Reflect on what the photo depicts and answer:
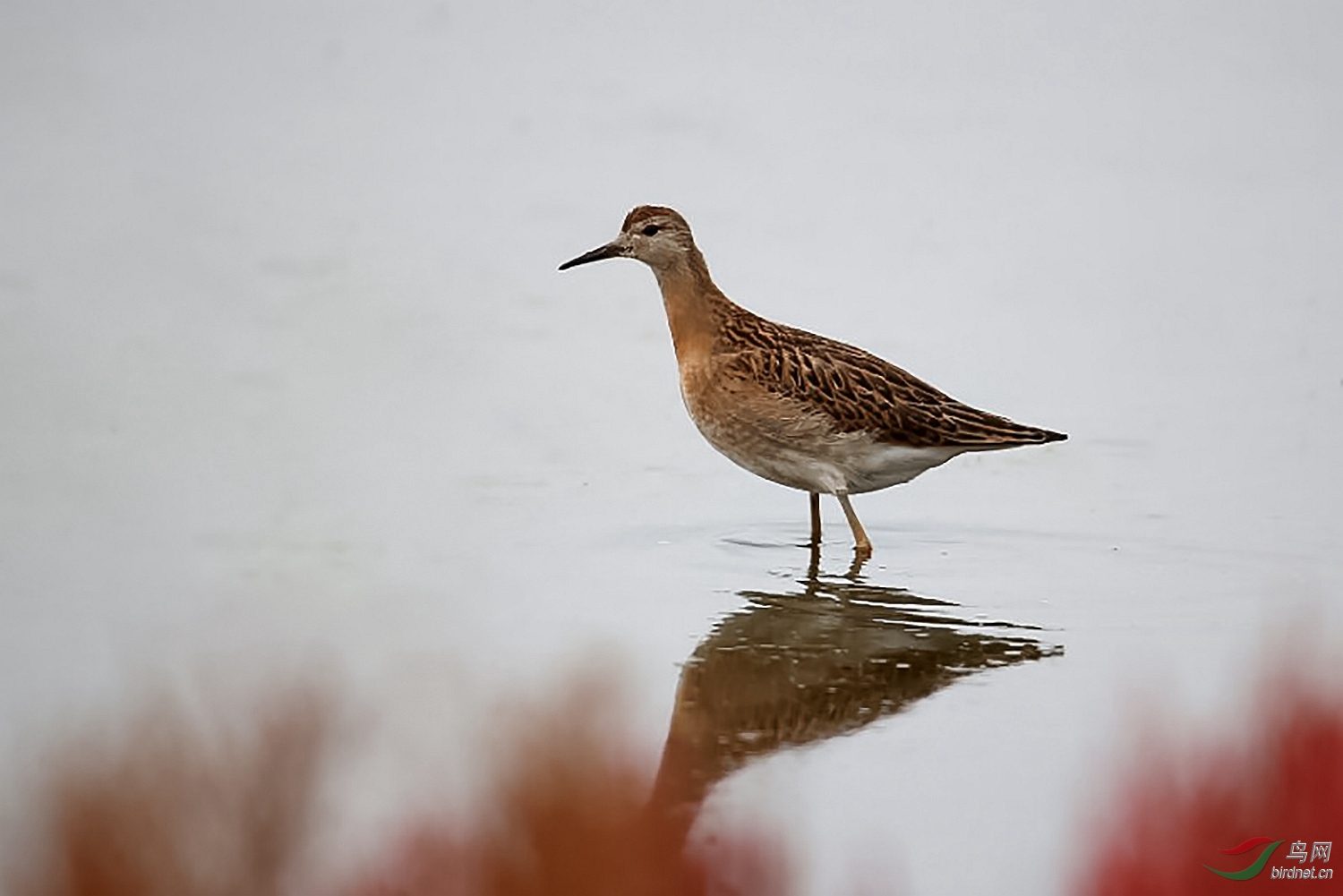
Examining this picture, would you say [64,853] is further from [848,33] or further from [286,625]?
[848,33]

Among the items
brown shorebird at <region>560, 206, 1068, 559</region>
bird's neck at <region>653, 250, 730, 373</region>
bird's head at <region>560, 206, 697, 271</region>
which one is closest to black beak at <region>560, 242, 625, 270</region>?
bird's head at <region>560, 206, 697, 271</region>

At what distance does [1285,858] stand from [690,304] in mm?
5229

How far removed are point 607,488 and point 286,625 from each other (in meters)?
2.00

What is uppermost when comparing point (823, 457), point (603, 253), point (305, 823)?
point (603, 253)

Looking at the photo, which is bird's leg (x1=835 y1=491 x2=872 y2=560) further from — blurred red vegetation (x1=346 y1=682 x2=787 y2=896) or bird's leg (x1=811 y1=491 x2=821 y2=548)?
blurred red vegetation (x1=346 y1=682 x2=787 y2=896)

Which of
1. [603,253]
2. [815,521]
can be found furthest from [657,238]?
[815,521]

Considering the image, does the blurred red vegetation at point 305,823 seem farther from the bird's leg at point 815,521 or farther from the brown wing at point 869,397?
the brown wing at point 869,397

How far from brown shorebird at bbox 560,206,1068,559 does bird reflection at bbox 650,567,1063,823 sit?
0.84m

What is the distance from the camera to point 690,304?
28.1 feet

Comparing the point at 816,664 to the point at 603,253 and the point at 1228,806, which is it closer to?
the point at 603,253

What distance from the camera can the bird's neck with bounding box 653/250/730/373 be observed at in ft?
27.9

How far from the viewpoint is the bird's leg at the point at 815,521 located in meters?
8.11

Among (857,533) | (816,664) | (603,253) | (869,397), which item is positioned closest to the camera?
(816,664)

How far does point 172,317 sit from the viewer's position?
956 cm
